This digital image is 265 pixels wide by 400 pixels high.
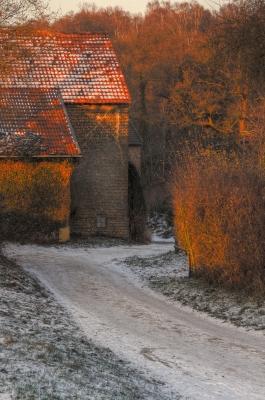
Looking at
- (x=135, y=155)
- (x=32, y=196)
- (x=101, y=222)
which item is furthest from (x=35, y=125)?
(x=135, y=155)

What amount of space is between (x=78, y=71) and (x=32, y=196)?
719 centimetres

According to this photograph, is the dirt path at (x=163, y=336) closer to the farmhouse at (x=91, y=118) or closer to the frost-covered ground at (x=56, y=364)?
the frost-covered ground at (x=56, y=364)

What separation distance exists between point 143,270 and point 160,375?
36.1 feet

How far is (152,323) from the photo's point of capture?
1281cm

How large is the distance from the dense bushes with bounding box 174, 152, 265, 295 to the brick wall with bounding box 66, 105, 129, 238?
45.8 ft

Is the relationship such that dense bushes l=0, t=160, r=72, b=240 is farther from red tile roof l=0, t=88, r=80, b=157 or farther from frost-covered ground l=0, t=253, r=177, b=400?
frost-covered ground l=0, t=253, r=177, b=400

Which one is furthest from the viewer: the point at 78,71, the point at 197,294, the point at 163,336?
the point at 78,71

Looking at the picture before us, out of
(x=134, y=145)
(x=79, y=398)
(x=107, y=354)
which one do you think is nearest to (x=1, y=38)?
(x=107, y=354)

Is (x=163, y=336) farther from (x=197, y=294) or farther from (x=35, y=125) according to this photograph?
(x=35, y=125)

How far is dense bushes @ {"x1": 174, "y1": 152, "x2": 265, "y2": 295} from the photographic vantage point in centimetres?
1388

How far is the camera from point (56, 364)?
328 inches

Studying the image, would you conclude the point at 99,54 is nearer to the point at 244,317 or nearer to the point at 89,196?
the point at 89,196

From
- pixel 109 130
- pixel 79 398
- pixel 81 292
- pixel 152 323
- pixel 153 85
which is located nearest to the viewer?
pixel 79 398

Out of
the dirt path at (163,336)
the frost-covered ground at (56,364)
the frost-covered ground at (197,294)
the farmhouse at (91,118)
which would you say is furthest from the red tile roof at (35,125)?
the frost-covered ground at (56,364)
